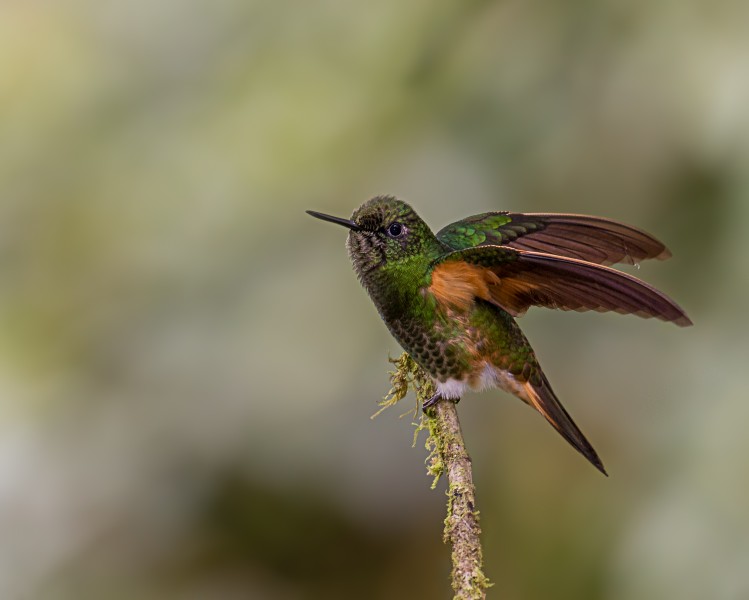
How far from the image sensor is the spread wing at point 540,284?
1.83 meters

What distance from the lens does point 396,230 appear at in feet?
8.18

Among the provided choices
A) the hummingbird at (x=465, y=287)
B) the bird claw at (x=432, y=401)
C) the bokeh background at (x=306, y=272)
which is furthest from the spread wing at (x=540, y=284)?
the bokeh background at (x=306, y=272)

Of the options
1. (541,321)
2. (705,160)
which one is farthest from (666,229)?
(541,321)

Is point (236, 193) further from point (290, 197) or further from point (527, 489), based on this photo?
point (527, 489)

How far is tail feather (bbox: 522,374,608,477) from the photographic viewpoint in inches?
93.6

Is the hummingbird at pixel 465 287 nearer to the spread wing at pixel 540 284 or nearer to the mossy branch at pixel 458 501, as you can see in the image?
the spread wing at pixel 540 284

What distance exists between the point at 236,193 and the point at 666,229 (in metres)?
1.73

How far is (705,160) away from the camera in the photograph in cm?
351

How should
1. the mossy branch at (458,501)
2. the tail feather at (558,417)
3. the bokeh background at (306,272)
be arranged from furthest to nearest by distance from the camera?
1. the bokeh background at (306,272)
2. the tail feather at (558,417)
3. the mossy branch at (458,501)

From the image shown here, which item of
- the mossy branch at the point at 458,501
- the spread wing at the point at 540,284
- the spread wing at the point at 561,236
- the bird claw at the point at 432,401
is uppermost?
the spread wing at the point at 561,236

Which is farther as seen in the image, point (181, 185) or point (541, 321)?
point (181, 185)

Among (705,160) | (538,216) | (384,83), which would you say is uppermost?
(384,83)

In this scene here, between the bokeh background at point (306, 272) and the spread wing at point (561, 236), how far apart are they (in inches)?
34.9

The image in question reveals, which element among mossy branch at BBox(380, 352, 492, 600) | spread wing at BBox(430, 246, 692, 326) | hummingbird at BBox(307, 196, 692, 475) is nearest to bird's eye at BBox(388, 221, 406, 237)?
hummingbird at BBox(307, 196, 692, 475)
